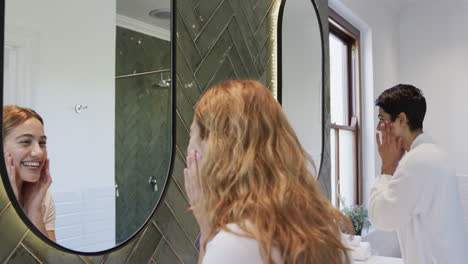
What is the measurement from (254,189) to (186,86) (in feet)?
2.58

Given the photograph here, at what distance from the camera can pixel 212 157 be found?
0.75 m

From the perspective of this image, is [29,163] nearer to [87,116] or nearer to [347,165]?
[87,116]

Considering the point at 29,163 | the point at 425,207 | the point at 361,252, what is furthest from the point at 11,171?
the point at 361,252

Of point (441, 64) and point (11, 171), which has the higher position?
point (441, 64)

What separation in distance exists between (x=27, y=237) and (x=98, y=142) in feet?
0.92

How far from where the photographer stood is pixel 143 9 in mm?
1301

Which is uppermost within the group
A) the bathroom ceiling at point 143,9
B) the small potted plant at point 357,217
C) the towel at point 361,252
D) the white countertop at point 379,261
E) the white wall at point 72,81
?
the bathroom ceiling at point 143,9

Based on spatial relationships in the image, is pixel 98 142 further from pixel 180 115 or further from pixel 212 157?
pixel 212 157

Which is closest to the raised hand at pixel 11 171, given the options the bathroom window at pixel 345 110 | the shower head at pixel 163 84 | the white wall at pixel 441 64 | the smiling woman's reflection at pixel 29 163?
the smiling woman's reflection at pixel 29 163

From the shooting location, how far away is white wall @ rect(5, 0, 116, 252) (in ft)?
3.17

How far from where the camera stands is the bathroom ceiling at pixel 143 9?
4.04ft

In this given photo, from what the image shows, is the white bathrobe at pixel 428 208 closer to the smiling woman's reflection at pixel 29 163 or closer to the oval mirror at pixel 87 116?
the oval mirror at pixel 87 116

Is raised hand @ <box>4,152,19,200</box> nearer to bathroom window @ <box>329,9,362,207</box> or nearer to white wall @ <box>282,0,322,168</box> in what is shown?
white wall @ <box>282,0,322,168</box>

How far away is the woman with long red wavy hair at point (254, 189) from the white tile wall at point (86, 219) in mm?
368
